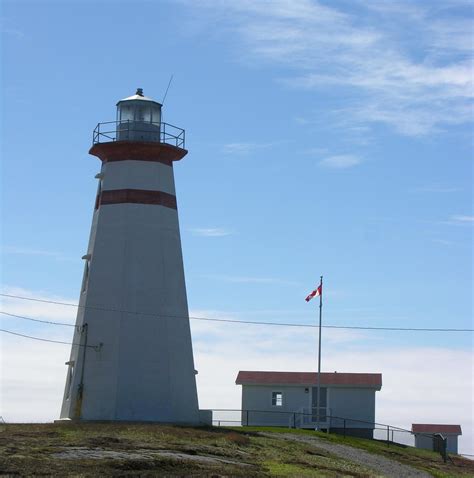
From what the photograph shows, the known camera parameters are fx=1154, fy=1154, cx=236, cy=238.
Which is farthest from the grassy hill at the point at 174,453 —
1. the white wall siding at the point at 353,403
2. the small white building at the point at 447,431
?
the small white building at the point at 447,431

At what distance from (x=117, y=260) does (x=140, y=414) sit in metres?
6.45

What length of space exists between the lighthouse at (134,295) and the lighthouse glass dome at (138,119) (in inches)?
1.7

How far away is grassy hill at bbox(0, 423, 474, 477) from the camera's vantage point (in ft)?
108

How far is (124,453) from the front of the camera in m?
35.9

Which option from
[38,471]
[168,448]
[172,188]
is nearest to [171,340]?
[172,188]

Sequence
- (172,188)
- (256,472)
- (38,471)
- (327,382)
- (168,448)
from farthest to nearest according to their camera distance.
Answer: (327,382), (172,188), (168,448), (256,472), (38,471)

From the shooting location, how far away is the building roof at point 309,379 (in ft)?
204

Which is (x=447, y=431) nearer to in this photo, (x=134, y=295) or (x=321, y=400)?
(x=321, y=400)

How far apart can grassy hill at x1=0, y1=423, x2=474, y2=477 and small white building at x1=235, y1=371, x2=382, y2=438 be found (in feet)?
35.4

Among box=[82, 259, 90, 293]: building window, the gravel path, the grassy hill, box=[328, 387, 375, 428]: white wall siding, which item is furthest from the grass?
box=[82, 259, 90, 293]: building window

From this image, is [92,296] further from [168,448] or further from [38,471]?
[38,471]

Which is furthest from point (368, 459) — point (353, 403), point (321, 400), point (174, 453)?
point (321, 400)

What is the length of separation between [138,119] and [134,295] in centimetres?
779

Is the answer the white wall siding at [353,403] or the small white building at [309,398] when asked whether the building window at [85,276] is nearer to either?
the small white building at [309,398]
